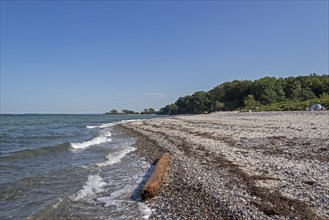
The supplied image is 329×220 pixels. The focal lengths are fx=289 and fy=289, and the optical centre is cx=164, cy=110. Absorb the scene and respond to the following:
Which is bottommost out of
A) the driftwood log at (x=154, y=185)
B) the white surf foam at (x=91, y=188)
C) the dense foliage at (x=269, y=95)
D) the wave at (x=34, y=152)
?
the white surf foam at (x=91, y=188)

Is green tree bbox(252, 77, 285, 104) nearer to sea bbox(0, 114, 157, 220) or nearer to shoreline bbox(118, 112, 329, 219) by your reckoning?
shoreline bbox(118, 112, 329, 219)

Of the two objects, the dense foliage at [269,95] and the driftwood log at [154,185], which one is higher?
the dense foliage at [269,95]

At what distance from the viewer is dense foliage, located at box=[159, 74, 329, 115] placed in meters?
72.1

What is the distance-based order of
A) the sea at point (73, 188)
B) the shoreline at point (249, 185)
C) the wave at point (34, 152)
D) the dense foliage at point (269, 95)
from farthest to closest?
the dense foliage at point (269, 95)
the wave at point (34, 152)
the sea at point (73, 188)
the shoreline at point (249, 185)

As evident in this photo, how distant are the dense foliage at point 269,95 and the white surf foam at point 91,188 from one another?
53.0 metres

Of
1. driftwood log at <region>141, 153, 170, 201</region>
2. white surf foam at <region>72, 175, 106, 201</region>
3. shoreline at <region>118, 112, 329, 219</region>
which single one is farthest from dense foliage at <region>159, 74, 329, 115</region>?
white surf foam at <region>72, 175, 106, 201</region>

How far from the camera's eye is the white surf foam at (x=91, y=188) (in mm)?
10205

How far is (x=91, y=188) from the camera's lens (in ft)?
37.0

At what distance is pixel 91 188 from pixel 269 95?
9604 centimetres

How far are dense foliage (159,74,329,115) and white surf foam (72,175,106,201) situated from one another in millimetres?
53048

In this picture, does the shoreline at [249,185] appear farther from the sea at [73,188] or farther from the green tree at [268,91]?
the green tree at [268,91]

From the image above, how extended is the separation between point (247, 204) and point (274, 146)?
9146mm

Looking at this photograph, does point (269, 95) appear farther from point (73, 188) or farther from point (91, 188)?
point (73, 188)

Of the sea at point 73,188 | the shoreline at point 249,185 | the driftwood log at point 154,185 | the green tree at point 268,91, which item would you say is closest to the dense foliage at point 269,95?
the green tree at point 268,91
